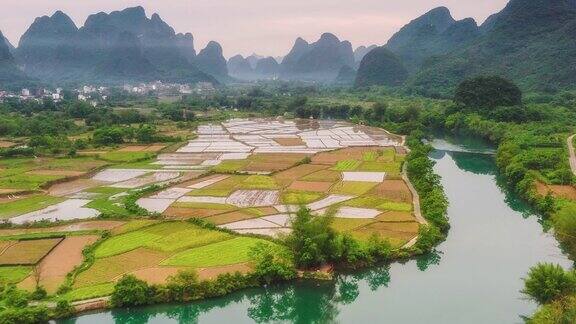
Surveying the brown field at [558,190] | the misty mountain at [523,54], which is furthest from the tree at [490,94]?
the brown field at [558,190]

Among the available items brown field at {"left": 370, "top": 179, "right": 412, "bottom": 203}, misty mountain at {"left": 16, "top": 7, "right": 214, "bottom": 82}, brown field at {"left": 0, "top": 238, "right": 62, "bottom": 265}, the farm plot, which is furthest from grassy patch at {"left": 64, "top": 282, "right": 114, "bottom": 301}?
misty mountain at {"left": 16, "top": 7, "right": 214, "bottom": 82}

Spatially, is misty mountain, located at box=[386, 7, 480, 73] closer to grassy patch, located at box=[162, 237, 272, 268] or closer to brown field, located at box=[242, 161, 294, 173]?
brown field, located at box=[242, 161, 294, 173]

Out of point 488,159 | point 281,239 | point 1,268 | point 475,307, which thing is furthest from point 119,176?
point 488,159

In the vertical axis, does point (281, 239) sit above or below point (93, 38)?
below

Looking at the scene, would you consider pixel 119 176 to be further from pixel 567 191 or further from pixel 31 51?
pixel 31 51

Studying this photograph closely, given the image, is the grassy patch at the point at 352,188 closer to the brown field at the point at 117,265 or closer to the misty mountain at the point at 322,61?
the brown field at the point at 117,265

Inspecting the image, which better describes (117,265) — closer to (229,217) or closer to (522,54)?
(229,217)

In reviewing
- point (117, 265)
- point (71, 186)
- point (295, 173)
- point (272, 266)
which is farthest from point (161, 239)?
point (295, 173)
